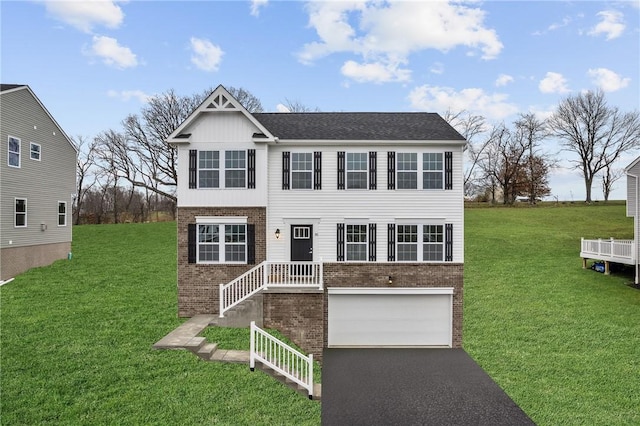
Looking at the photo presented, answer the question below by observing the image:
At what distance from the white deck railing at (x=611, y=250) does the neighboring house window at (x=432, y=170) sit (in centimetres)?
1151

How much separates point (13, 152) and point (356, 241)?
1650 centimetres

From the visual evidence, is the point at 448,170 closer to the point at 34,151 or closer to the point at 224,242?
the point at 224,242

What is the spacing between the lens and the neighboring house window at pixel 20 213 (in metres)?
16.2

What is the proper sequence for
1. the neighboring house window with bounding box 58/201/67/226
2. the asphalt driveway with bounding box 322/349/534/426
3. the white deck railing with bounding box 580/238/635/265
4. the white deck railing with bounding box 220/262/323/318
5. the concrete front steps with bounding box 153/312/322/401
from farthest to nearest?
1. the neighboring house window with bounding box 58/201/67/226
2. the white deck railing with bounding box 580/238/635/265
3. the white deck railing with bounding box 220/262/323/318
4. the concrete front steps with bounding box 153/312/322/401
5. the asphalt driveway with bounding box 322/349/534/426

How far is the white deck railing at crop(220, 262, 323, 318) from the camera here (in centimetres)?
1150

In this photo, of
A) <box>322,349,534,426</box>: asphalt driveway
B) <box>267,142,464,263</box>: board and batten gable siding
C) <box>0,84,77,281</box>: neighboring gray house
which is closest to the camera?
<box>322,349,534,426</box>: asphalt driveway

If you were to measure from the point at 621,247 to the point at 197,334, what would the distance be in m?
19.8

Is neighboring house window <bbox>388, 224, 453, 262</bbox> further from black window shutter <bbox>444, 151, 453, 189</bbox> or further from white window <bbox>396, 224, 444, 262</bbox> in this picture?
black window shutter <bbox>444, 151, 453, 189</bbox>

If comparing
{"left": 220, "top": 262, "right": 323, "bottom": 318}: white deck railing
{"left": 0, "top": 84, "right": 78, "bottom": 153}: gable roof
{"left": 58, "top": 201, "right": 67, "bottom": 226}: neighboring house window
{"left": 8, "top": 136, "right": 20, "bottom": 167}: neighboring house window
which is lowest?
{"left": 220, "top": 262, "right": 323, "bottom": 318}: white deck railing

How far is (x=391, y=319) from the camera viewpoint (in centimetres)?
1269

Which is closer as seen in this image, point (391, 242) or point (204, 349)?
point (204, 349)

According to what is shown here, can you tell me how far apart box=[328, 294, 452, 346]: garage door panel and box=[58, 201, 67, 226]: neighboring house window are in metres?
16.9

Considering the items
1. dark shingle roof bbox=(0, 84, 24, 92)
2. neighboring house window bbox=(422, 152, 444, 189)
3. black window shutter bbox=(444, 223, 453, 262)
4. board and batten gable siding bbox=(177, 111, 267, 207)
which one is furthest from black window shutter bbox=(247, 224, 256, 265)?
dark shingle roof bbox=(0, 84, 24, 92)

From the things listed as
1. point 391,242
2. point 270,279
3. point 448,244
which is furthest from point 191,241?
point 448,244
